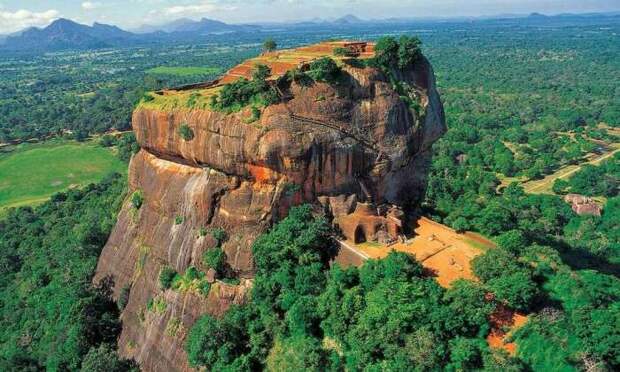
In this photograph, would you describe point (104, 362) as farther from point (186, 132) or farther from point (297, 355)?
point (186, 132)

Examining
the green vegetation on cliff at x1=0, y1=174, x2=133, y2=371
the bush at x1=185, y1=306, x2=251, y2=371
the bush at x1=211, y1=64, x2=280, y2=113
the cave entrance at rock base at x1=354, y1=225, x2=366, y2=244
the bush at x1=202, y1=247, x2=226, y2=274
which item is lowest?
the green vegetation on cliff at x1=0, y1=174, x2=133, y2=371

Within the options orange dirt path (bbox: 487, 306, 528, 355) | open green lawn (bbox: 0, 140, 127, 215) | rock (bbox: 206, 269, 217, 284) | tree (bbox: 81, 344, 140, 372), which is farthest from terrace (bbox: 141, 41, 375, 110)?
open green lawn (bbox: 0, 140, 127, 215)

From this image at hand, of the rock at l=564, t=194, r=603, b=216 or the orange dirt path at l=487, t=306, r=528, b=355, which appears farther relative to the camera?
the rock at l=564, t=194, r=603, b=216

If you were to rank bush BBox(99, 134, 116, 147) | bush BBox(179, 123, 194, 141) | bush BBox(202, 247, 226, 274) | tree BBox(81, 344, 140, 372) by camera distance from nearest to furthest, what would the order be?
tree BBox(81, 344, 140, 372) < bush BBox(202, 247, 226, 274) < bush BBox(179, 123, 194, 141) < bush BBox(99, 134, 116, 147)

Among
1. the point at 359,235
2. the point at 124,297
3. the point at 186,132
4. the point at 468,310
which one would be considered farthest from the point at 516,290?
the point at 124,297

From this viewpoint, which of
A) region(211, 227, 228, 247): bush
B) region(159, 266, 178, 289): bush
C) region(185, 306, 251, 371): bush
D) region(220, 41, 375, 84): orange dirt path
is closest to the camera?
region(185, 306, 251, 371): bush

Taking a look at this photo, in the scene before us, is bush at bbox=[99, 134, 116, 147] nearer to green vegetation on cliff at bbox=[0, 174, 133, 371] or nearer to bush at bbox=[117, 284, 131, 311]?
green vegetation on cliff at bbox=[0, 174, 133, 371]

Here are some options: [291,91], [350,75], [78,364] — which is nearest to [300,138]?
[291,91]
